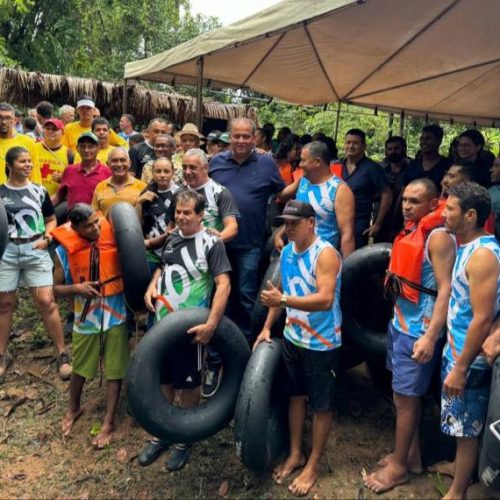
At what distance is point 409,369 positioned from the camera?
281 centimetres

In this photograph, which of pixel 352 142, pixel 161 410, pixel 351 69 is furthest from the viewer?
pixel 351 69

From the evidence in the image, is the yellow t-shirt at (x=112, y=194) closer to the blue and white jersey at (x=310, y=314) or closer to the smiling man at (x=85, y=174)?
the smiling man at (x=85, y=174)

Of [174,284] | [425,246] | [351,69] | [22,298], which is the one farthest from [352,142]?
[22,298]

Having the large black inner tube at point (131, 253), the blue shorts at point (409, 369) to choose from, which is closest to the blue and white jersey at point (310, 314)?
the blue shorts at point (409, 369)

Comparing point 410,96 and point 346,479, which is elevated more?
point 410,96

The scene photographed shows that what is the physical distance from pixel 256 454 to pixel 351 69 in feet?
17.7

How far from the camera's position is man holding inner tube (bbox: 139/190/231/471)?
3.14m

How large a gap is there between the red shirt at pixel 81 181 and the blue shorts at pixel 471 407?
11.2 feet

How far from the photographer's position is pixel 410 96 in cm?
805

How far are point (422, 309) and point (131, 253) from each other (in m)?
1.89

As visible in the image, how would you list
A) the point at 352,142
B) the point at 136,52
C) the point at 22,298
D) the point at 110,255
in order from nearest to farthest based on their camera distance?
1. the point at 110,255
2. the point at 352,142
3. the point at 22,298
4. the point at 136,52

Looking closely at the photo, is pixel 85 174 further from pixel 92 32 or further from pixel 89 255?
pixel 92 32

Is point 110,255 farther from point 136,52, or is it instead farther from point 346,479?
point 136,52

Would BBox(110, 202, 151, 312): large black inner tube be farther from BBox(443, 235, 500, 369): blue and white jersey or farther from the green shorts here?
BBox(443, 235, 500, 369): blue and white jersey
